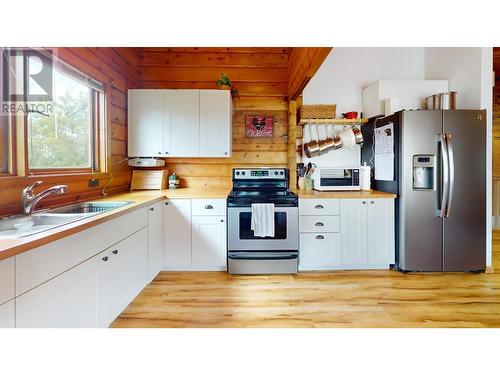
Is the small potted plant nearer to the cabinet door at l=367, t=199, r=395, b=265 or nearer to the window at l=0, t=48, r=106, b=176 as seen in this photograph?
the window at l=0, t=48, r=106, b=176

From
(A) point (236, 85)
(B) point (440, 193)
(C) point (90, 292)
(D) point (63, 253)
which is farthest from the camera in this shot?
(A) point (236, 85)

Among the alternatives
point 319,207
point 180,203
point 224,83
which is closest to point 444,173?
point 319,207

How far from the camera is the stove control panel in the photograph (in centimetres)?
330

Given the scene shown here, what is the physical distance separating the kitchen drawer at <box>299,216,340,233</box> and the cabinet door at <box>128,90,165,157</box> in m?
1.81

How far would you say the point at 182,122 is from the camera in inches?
125

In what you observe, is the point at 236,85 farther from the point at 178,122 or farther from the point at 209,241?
the point at 209,241

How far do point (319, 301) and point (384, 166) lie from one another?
1.76 m

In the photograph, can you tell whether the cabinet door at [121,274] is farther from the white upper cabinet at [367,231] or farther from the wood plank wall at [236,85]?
the white upper cabinet at [367,231]

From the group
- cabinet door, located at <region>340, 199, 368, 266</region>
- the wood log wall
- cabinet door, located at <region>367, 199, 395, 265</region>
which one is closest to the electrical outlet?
the wood log wall

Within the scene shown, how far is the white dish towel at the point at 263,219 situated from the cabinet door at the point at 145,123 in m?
1.34

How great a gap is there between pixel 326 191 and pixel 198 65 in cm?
229

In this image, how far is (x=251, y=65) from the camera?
3564 mm

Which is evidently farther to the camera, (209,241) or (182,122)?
(182,122)
